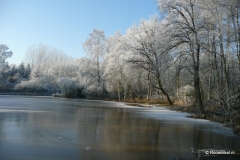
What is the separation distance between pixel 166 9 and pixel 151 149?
50.1ft

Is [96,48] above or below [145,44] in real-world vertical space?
above

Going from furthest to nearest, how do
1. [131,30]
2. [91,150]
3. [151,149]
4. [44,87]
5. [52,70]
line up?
[52,70] < [44,87] < [131,30] < [151,149] < [91,150]

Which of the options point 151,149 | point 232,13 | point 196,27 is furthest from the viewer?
point 196,27

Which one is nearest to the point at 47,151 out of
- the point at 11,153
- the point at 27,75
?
the point at 11,153

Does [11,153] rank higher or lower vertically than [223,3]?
lower

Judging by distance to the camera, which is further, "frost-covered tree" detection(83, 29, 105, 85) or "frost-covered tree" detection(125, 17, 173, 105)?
"frost-covered tree" detection(83, 29, 105, 85)

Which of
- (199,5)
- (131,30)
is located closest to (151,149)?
(199,5)

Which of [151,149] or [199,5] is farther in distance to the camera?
[199,5]

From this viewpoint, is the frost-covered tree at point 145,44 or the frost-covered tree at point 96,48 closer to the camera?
the frost-covered tree at point 145,44

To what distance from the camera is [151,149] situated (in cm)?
684

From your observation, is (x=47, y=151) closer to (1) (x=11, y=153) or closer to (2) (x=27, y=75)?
(1) (x=11, y=153)

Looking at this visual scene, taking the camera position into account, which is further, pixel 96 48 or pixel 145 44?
pixel 96 48

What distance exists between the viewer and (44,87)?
62344mm

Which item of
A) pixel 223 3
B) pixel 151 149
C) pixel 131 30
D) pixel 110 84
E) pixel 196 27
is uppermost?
pixel 131 30
